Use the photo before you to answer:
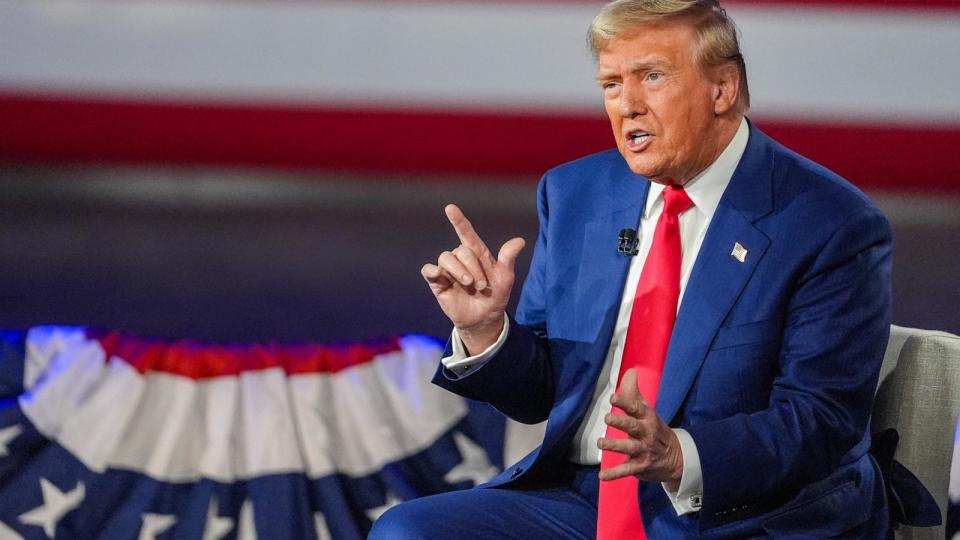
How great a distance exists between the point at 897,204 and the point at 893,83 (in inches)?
20.2

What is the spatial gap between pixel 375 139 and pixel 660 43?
164 inches

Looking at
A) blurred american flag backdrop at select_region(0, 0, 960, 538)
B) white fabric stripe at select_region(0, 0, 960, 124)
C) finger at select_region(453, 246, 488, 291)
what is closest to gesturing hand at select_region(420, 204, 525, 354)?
finger at select_region(453, 246, 488, 291)

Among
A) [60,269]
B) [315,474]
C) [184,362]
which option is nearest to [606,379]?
[315,474]

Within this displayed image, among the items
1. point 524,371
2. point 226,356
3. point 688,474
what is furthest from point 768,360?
point 226,356

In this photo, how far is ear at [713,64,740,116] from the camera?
5.51 ft

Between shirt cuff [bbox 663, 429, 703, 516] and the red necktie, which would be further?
the red necktie

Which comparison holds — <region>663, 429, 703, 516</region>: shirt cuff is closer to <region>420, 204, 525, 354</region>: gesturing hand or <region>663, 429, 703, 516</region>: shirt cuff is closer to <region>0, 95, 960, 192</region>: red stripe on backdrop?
<region>420, 204, 525, 354</region>: gesturing hand

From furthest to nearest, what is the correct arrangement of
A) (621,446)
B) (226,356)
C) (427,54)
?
(427,54), (226,356), (621,446)

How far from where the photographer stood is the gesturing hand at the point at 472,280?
5.35 feet

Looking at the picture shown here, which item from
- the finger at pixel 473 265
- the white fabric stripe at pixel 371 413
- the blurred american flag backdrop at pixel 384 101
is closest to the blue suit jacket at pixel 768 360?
the finger at pixel 473 265

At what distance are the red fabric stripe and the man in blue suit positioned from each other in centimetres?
70

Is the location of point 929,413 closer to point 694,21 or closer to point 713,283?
point 713,283

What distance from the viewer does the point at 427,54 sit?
567 cm

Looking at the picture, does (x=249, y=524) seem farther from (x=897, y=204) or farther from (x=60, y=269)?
(x=897, y=204)
